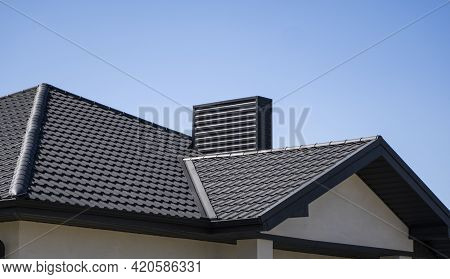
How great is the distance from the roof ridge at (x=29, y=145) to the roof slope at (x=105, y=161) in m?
0.10

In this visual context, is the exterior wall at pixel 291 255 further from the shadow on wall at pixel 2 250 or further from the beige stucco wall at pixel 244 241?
the shadow on wall at pixel 2 250

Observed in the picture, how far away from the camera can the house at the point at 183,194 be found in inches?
500

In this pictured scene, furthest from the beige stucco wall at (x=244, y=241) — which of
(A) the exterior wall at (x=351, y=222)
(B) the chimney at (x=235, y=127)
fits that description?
(B) the chimney at (x=235, y=127)

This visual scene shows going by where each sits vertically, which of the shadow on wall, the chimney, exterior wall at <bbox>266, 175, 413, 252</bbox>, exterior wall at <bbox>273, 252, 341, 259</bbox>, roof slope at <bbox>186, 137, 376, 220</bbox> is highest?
the chimney

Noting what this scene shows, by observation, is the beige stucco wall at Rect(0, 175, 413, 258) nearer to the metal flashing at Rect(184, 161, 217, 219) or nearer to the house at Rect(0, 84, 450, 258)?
the house at Rect(0, 84, 450, 258)

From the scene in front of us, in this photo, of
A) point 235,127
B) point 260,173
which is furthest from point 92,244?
point 235,127

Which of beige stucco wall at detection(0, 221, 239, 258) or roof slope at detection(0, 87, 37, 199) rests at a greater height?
roof slope at detection(0, 87, 37, 199)

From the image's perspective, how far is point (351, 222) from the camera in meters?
16.2

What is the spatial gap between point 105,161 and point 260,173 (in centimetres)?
271

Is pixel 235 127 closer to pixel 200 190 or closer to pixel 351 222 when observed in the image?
pixel 200 190

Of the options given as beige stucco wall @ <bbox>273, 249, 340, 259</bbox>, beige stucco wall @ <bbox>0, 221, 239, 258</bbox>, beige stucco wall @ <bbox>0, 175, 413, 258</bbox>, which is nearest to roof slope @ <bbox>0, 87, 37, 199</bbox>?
beige stucco wall @ <bbox>0, 221, 239, 258</bbox>

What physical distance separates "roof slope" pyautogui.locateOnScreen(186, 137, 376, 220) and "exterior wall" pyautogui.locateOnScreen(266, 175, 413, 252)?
64cm

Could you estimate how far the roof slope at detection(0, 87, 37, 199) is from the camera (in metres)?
13.3

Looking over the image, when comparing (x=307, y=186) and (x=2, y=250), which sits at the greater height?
(x=307, y=186)
